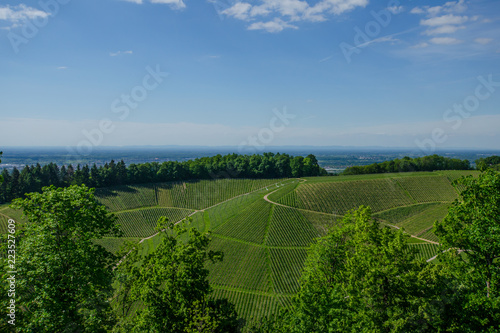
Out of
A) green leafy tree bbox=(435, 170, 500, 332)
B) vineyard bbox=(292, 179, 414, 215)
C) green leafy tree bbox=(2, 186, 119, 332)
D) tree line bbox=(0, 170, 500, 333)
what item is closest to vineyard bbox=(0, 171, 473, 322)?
vineyard bbox=(292, 179, 414, 215)

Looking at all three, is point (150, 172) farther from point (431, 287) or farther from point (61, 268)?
point (431, 287)

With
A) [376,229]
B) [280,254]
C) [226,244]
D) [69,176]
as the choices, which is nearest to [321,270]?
[376,229]

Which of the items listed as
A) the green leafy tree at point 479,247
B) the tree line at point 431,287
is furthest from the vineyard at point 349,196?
the green leafy tree at point 479,247

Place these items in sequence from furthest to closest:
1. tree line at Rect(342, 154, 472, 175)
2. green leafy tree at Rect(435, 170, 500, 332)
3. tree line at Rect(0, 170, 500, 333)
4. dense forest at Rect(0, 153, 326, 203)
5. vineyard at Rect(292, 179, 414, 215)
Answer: tree line at Rect(342, 154, 472, 175), dense forest at Rect(0, 153, 326, 203), vineyard at Rect(292, 179, 414, 215), green leafy tree at Rect(435, 170, 500, 332), tree line at Rect(0, 170, 500, 333)

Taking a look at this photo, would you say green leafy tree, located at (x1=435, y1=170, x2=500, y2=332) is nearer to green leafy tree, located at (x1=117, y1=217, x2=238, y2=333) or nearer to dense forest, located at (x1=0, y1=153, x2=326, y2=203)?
green leafy tree, located at (x1=117, y1=217, x2=238, y2=333)

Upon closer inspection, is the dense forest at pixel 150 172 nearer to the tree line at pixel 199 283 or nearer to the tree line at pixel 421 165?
the tree line at pixel 421 165
